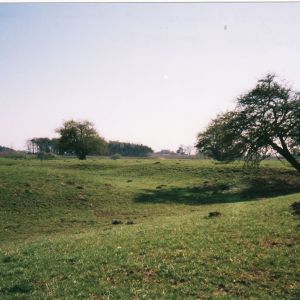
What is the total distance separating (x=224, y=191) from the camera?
165 ft

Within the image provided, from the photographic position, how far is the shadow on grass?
45.2m

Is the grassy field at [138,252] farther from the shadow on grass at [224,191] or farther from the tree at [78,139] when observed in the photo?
the tree at [78,139]

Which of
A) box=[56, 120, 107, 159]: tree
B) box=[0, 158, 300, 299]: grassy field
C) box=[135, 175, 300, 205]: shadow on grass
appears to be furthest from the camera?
box=[56, 120, 107, 159]: tree

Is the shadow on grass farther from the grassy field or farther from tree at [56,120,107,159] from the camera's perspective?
tree at [56,120,107,159]

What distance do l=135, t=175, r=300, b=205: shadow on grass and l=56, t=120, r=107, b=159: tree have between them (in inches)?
2568

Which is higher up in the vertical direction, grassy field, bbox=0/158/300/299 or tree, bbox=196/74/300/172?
tree, bbox=196/74/300/172

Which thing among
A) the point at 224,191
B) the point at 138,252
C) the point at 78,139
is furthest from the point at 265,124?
the point at 78,139

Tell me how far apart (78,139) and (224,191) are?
72287 mm

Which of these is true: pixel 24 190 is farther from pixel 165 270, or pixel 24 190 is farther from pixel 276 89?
pixel 276 89

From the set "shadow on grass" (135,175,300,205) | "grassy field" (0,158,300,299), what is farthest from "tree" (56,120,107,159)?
"grassy field" (0,158,300,299)

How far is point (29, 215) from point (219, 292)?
2604 cm

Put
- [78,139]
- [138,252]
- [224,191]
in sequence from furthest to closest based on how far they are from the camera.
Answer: [78,139]
[224,191]
[138,252]

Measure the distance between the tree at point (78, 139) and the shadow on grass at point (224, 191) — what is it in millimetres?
65220

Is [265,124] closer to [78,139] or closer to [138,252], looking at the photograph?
[138,252]
